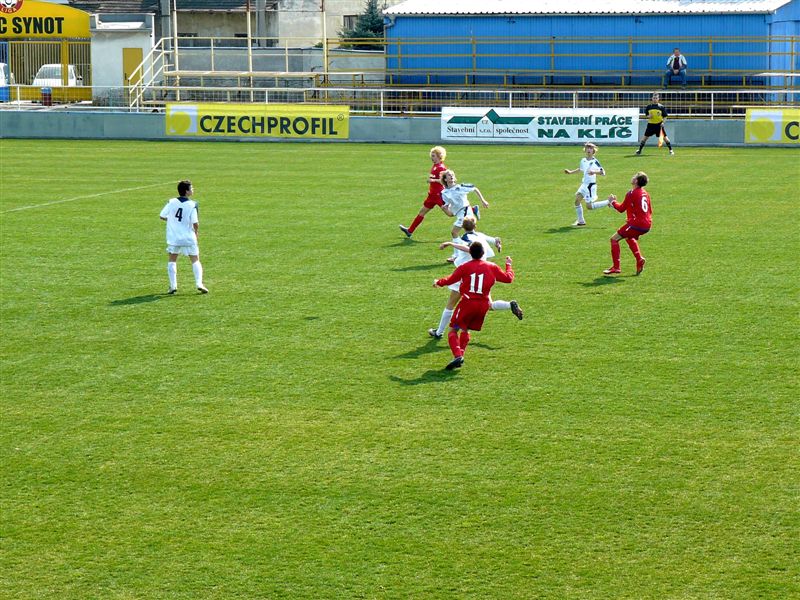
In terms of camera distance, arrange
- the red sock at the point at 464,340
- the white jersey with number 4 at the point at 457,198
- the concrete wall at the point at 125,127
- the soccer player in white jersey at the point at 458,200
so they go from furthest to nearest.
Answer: the concrete wall at the point at 125,127
the white jersey with number 4 at the point at 457,198
the soccer player in white jersey at the point at 458,200
the red sock at the point at 464,340

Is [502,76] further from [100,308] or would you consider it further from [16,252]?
[100,308]

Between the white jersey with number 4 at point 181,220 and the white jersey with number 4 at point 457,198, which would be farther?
the white jersey with number 4 at point 457,198

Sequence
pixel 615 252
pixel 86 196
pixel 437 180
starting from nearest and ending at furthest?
pixel 615 252
pixel 437 180
pixel 86 196

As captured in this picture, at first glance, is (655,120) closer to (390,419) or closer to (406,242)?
(406,242)

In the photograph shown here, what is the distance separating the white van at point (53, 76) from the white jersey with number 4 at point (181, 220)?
38.3 m

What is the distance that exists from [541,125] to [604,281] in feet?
74.1

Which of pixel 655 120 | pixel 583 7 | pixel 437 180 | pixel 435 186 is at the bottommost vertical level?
pixel 435 186

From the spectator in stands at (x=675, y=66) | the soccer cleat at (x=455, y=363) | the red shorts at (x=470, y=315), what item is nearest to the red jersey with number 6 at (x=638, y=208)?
the red shorts at (x=470, y=315)

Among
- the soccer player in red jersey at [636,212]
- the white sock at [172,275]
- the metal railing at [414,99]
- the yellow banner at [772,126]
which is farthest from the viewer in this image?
the metal railing at [414,99]

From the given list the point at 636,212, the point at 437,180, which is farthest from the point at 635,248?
the point at 437,180

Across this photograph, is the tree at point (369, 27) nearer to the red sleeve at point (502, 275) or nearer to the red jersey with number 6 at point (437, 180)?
the red jersey with number 6 at point (437, 180)

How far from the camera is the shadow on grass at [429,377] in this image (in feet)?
39.7

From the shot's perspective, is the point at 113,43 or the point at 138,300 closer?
the point at 138,300

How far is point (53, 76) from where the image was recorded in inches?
2089
